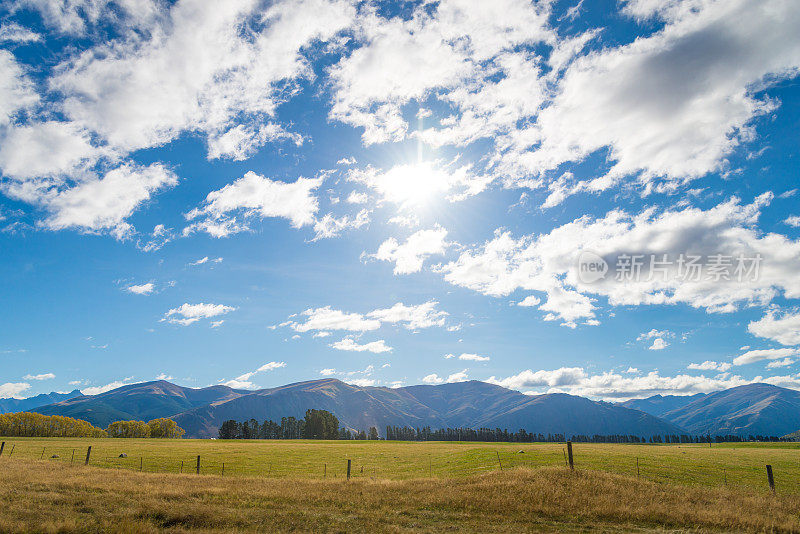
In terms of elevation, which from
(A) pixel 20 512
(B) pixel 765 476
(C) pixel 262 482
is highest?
(A) pixel 20 512

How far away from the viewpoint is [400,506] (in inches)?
1083

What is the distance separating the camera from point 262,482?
3769 cm

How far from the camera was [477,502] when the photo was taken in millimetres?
27672

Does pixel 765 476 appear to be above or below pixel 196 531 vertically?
below

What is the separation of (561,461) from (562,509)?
35.7 m

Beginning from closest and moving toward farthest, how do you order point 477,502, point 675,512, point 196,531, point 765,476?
point 196,531
point 675,512
point 477,502
point 765,476

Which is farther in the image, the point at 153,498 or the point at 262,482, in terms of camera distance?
the point at 262,482

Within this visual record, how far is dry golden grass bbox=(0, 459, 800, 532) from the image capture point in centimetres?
2230

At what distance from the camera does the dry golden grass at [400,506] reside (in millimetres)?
22297

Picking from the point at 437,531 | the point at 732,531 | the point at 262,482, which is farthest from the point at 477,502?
the point at 262,482

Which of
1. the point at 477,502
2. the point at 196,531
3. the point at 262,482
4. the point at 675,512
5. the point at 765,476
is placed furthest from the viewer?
the point at 765,476

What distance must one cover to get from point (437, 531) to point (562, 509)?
9321mm

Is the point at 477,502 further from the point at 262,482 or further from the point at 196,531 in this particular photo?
the point at 262,482

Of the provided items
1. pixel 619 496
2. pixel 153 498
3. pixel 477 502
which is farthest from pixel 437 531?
pixel 153 498
